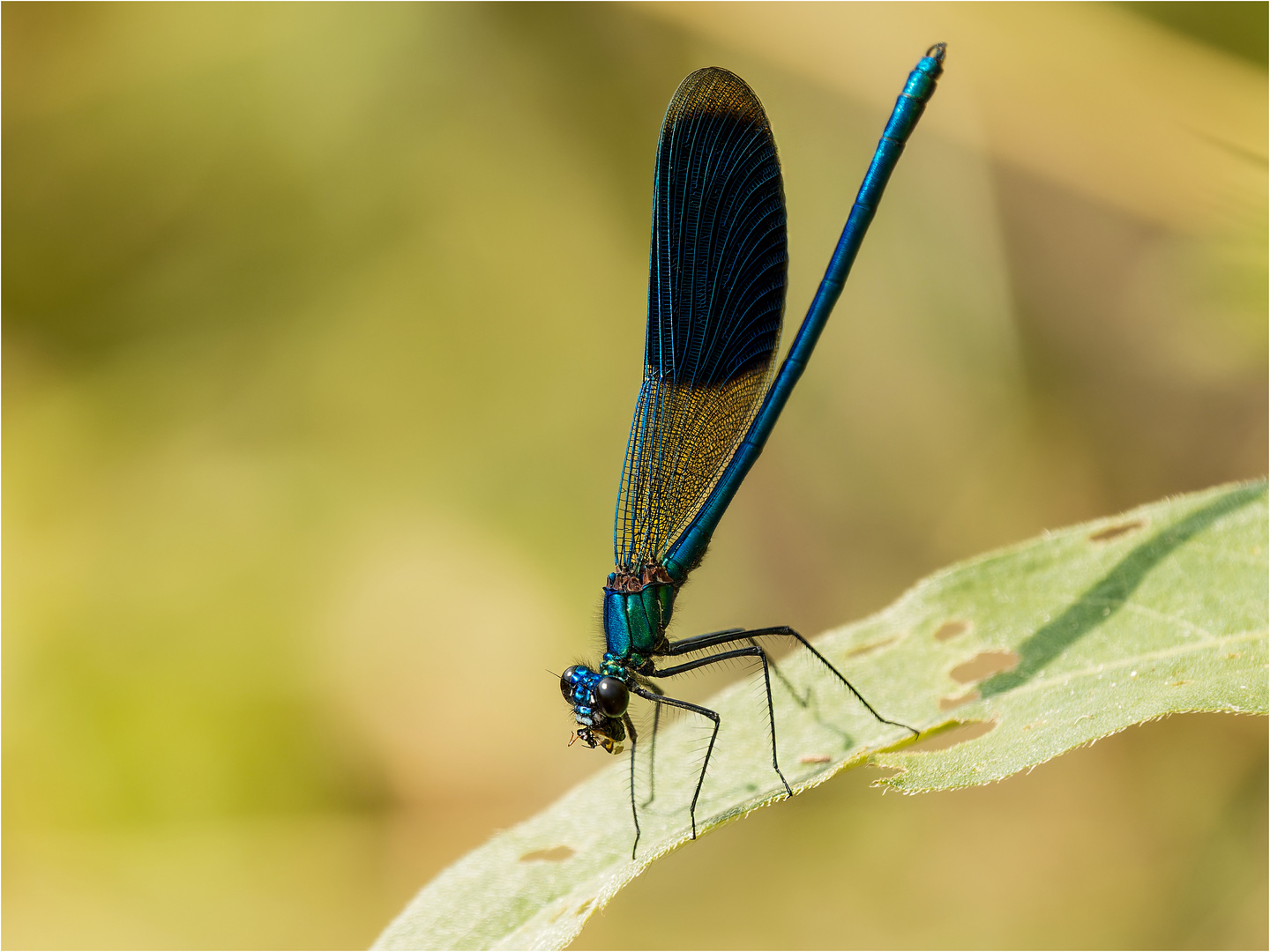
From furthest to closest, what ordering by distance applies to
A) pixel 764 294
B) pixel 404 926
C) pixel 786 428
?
pixel 786 428, pixel 764 294, pixel 404 926

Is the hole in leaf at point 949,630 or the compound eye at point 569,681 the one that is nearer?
the hole in leaf at point 949,630

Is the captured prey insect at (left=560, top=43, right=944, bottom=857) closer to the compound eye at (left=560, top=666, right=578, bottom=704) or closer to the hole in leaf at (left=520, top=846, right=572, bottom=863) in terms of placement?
the compound eye at (left=560, top=666, right=578, bottom=704)

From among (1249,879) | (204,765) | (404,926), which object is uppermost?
(204,765)

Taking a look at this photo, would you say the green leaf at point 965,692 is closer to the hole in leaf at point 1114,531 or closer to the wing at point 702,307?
the hole in leaf at point 1114,531

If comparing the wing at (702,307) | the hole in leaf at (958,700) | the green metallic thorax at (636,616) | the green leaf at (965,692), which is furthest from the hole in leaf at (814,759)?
the wing at (702,307)

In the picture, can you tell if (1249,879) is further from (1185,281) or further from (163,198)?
(163,198)

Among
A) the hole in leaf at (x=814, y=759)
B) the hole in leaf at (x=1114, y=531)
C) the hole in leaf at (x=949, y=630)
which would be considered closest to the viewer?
the hole in leaf at (x=814, y=759)

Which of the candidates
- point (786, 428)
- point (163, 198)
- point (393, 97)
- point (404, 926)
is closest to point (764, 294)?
point (786, 428)
